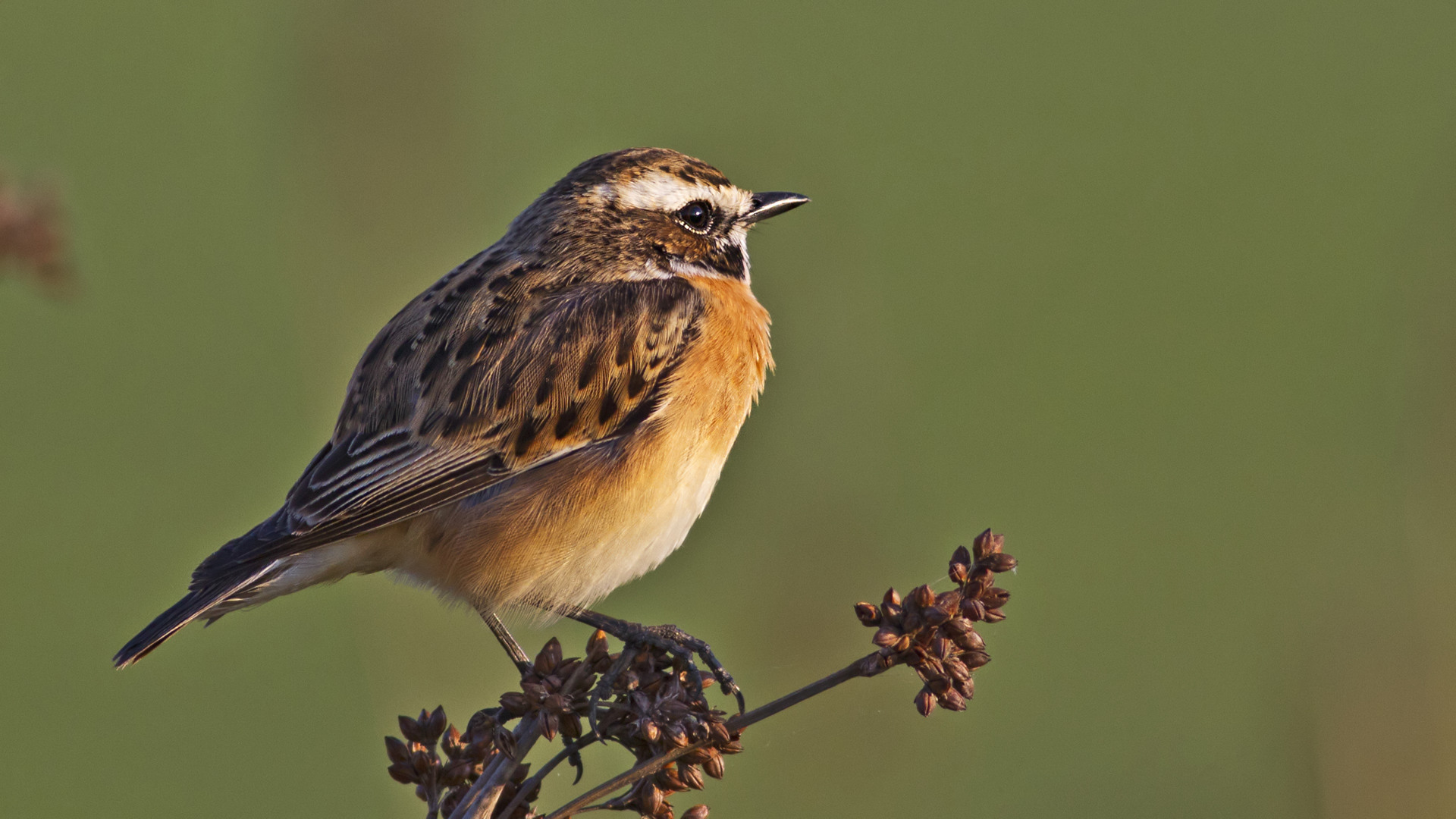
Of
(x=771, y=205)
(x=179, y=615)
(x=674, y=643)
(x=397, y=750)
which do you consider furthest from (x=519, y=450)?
→ (x=771, y=205)

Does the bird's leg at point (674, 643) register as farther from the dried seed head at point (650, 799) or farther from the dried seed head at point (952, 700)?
the dried seed head at point (952, 700)

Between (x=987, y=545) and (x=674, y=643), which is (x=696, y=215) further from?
(x=987, y=545)

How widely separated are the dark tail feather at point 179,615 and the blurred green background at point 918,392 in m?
0.80

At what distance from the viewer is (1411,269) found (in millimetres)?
6355

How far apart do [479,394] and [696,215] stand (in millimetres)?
1330

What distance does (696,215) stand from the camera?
567 centimetres

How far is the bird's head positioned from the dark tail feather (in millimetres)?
1753

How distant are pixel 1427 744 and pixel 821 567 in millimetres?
2414

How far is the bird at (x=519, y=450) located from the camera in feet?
15.3

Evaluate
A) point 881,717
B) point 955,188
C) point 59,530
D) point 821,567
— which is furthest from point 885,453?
point 955,188

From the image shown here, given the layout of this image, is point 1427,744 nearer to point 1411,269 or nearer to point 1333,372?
point 1411,269

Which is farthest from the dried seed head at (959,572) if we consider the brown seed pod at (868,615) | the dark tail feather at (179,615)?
the dark tail feather at (179,615)

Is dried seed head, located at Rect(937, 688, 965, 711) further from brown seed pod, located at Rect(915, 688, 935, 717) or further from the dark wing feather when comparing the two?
the dark wing feather

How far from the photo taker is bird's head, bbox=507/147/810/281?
5.49m
